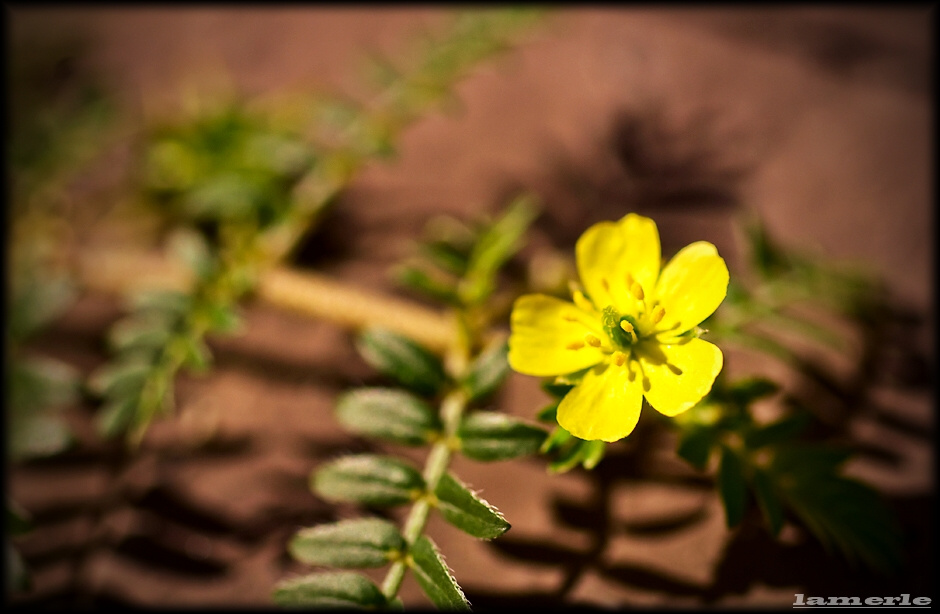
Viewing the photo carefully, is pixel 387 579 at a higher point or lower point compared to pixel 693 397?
lower

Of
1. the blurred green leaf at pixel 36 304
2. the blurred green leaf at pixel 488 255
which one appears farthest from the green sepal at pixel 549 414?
the blurred green leaf at pixel 36 304

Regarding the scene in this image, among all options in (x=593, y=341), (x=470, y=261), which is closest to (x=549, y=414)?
(x=593, y=341)

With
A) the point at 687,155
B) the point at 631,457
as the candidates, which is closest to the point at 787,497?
the point at 631,457

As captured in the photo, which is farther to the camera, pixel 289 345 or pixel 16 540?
pixel 289 345

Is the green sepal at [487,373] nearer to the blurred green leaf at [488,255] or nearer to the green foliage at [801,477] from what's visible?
the blurred green leaf at [488,255]

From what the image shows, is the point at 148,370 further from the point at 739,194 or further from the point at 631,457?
the point at 739,194

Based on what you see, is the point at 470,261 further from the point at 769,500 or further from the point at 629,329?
the point at 769,500
